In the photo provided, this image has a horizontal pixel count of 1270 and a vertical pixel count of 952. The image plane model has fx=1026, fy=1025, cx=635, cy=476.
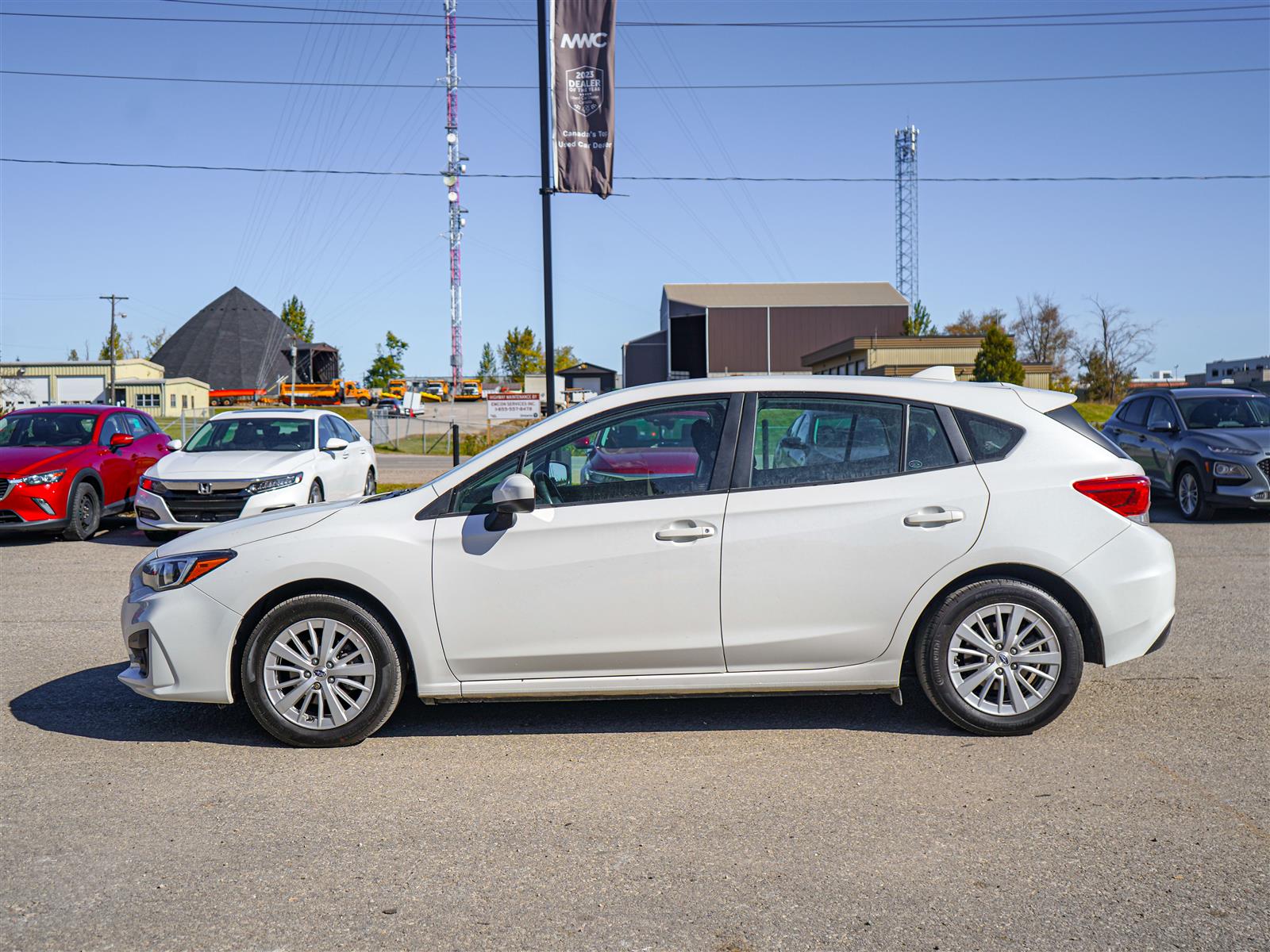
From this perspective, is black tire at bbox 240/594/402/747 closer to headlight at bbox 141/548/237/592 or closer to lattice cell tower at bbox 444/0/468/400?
headlight at bbox 141/548/237/592

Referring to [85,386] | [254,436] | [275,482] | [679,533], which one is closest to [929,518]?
[679,533]

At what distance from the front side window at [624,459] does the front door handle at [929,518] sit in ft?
3.18

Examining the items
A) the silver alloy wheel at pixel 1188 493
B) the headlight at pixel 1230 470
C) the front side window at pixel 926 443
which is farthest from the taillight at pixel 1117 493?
the silver alloy wheel at pixel 1188 493

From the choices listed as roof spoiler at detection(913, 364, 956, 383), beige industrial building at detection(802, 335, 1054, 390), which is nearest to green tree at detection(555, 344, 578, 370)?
beige industrial building at detection(802, 335, 1054, 390)

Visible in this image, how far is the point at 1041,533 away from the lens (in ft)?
16.0

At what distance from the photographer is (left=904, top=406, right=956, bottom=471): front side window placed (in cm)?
498

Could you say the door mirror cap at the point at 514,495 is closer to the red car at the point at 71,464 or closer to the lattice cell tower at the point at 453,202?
the red car at the point at 71,464

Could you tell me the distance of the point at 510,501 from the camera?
4.68 meters

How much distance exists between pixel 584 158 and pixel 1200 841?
44.9ft

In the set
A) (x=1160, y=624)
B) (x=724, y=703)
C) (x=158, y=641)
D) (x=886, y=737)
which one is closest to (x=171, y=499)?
(x=158, y=641)

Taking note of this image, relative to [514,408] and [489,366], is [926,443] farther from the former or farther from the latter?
[489,366]

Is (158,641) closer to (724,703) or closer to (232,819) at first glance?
(232,819)

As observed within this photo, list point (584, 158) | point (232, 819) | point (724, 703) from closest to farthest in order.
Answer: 1. point (232, 819)
2. point (724, 703)
3. point (584, 158)

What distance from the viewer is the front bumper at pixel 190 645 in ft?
15.9
